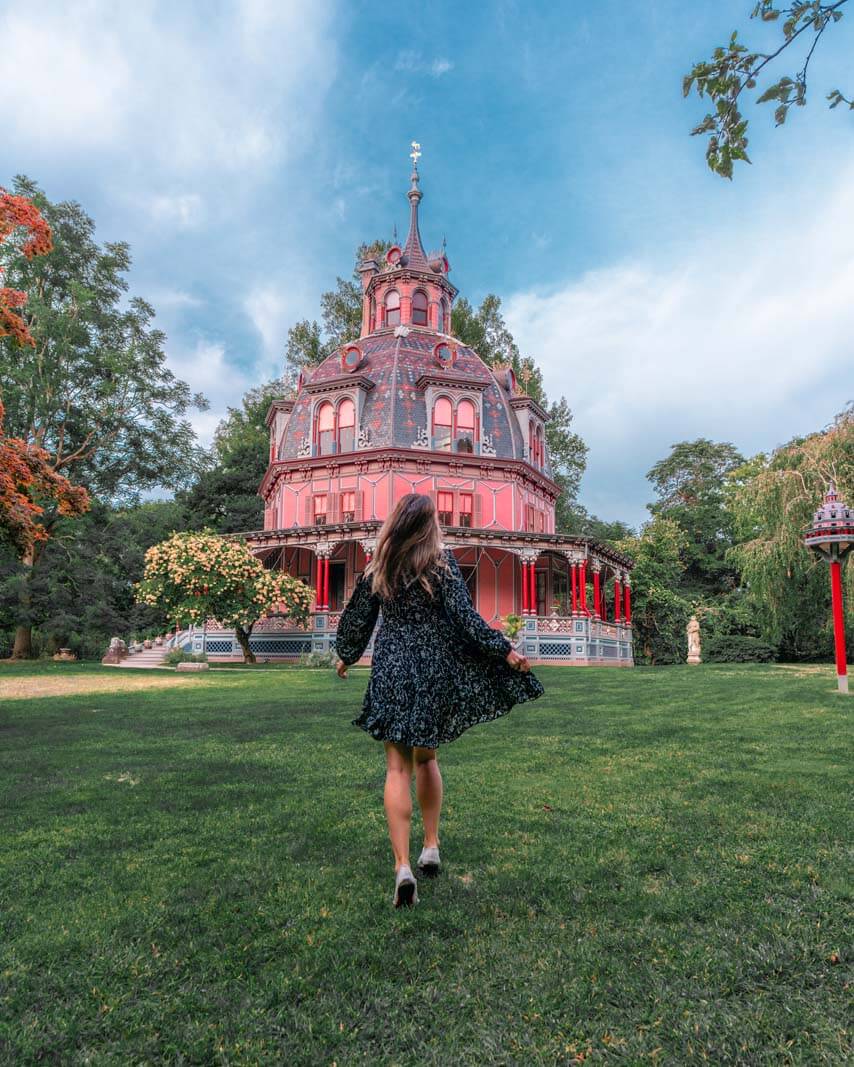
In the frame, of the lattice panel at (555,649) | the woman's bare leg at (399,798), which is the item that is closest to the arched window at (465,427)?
the lattice panel at (555,649)

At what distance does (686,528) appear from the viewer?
148 ft

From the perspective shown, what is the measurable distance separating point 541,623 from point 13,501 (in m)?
19.8

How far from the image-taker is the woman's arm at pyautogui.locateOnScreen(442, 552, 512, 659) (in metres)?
3.73

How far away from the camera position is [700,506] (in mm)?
45938

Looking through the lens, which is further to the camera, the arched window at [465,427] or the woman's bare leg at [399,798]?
the arched window at [465,427]

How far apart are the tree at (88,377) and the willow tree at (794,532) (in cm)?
2457

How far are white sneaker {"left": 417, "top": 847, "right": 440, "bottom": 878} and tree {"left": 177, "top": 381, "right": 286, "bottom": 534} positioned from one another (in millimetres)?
37369

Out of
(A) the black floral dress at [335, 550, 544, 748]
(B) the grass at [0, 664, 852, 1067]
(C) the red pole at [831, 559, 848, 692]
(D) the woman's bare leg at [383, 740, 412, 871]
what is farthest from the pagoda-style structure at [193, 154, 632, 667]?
(D) the woman's bare leg at [383, 740, 412, 871]

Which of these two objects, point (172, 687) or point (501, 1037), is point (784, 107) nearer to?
point (501, 1037)

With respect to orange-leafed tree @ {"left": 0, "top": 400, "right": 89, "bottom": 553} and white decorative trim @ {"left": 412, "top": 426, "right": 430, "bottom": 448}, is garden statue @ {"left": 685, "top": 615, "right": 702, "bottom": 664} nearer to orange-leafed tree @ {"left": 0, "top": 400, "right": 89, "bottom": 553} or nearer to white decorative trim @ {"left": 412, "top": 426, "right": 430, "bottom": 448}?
white decorative trim @ {"left": 412, "top": 426, "right": 430, "bottom": 448}

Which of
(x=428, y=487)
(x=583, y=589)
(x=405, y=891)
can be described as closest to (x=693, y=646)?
(x=583, y=589)

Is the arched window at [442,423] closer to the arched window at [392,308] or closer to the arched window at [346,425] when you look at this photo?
the arched window at [346,425]

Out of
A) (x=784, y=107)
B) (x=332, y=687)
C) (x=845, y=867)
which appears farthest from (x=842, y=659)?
(x=784, y=107)

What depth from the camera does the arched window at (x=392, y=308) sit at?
34406 millimetres
